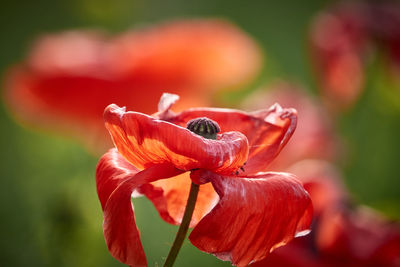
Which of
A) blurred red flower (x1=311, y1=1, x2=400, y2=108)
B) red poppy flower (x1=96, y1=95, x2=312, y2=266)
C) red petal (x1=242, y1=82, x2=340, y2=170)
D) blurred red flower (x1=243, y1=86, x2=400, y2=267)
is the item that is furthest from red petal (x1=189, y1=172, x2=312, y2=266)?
blurred red flower (x1=311, y1=1, x2=400, y2=108)

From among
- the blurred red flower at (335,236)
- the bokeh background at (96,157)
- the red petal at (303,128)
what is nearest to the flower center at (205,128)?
the bokeh background at (96,157)

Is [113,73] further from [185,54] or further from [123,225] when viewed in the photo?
[123,225]

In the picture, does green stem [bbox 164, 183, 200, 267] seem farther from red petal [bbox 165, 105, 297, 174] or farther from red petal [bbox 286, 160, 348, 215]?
red petal [bbox 286, 160, 348, 215]

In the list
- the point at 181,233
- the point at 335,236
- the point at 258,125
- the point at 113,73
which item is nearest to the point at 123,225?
the point at 181,233

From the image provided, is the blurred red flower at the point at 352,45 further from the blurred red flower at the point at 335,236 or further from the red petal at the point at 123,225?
the red petal at the point at 123,225

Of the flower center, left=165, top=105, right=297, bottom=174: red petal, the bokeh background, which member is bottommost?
the bokeh background
